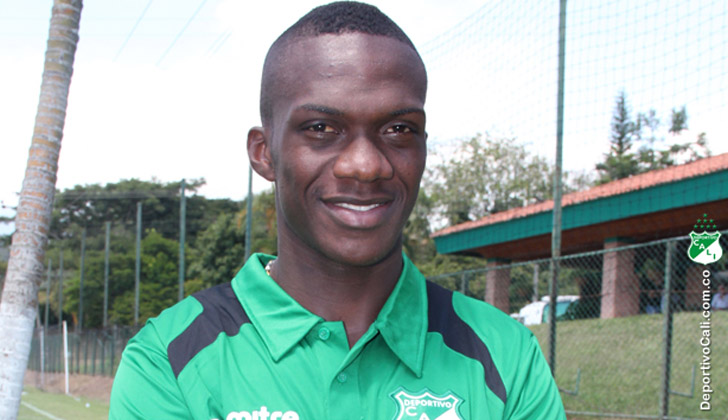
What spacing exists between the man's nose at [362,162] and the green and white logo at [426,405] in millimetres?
442

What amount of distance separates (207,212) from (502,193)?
102ft

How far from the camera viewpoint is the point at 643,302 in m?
11.9

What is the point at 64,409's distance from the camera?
60.3ft

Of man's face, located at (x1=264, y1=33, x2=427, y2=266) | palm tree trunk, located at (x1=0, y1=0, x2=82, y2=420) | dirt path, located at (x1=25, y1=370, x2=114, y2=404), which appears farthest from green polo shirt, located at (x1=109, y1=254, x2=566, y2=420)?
dirt path, located at (x1=25, y1=370, x2=114, y2=404)

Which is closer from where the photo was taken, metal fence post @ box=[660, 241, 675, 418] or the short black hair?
the short black hair

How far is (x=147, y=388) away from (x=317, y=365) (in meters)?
0.34

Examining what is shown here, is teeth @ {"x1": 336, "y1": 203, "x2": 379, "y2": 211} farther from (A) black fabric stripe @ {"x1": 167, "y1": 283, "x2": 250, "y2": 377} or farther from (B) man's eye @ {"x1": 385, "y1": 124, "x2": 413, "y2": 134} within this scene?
(A) black fabric stripe @ {"x1": 167, "y1": 283, "x2": 250, "y2": 377}

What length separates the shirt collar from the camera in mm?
1636

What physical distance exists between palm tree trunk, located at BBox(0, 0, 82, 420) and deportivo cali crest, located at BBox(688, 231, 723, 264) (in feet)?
17.5

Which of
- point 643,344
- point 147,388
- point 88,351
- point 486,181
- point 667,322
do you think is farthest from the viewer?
point 486,181

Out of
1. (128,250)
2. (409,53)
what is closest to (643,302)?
(409,53)

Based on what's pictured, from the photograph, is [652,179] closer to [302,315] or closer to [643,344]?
[643,344]

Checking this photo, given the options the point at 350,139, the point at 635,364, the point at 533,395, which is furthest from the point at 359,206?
the point at 635,364

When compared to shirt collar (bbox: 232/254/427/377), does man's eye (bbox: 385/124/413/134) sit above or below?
above
